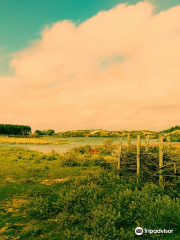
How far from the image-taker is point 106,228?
5.47 m

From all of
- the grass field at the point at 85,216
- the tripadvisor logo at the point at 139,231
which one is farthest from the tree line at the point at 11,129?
the tripadvisor logo at the point at 139,231

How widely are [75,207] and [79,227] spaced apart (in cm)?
112

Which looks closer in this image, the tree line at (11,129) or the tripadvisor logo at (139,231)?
the tripadvisor logo at (139,231)

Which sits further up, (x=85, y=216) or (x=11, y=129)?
(x=11, y=129)

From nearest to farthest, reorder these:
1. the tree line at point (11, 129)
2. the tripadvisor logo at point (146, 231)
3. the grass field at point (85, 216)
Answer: the tripadvisor logo at point (146, 231) → the grass field at point (85, 216) → the tree line at point (11, 129)

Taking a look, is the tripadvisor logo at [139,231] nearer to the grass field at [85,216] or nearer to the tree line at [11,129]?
the grass field at [85,216]

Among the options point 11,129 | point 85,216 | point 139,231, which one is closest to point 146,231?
point 139,231

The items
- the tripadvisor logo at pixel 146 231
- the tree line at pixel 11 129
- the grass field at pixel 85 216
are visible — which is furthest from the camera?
the tree line at pixel 11 129

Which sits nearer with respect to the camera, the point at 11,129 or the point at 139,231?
the point at 139,231

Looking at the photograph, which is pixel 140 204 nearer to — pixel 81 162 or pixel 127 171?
pixel 127 171

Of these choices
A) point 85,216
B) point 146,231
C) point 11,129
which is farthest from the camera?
point 11,129

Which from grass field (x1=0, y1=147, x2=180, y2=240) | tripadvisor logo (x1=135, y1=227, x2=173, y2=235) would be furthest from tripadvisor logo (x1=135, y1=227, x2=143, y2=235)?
grass field (x1=0, y1=147, x2=180, y2=240)

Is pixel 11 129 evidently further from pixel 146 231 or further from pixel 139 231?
pixel 146 231

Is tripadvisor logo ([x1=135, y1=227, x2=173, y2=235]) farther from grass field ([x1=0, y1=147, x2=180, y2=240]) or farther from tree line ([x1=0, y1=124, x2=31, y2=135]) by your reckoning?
tree line ([x1=0, y1=124, x2=31, y2=135])
